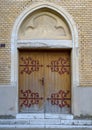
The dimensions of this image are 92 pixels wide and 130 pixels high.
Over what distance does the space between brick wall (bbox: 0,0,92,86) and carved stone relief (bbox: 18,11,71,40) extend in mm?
471

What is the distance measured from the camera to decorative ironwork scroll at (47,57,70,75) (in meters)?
12.3

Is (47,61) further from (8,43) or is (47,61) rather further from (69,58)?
(8,43)

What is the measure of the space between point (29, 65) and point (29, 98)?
1142 millimetres

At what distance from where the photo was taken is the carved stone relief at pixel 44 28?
1204 centimetres

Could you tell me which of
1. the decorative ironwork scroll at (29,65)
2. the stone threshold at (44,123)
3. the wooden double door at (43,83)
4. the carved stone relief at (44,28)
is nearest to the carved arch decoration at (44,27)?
the carved stone relief at (44,28)

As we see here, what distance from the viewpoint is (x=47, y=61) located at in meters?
12.3

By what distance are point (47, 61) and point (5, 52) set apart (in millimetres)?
1551

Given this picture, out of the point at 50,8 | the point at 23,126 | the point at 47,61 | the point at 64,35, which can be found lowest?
the point at 23,126

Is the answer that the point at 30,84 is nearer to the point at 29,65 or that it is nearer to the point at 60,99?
the point at 29,65

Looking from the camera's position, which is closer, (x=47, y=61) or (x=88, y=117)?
(x=88, y=117)

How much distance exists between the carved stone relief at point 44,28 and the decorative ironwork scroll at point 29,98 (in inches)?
74.6

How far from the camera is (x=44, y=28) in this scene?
39.8 feet

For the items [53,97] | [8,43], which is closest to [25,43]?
[8,43]

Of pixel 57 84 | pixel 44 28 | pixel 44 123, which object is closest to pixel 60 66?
pixel 57 84
